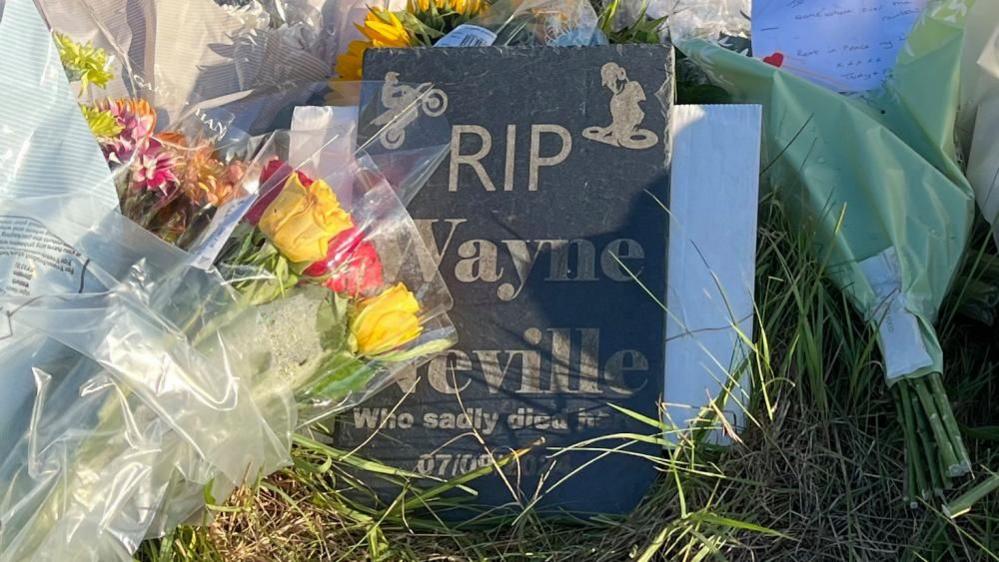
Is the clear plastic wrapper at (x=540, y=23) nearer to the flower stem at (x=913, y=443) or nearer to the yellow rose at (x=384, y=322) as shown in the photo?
the yellow rose at (x=384, y=322)

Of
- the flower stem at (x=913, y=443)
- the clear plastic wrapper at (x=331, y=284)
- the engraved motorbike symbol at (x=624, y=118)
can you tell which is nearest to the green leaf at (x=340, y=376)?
the clear plastic wrapper at (x=331, y=284)

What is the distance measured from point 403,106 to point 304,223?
356 millimetres

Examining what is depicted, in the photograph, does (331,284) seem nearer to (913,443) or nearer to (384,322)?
(384,322)

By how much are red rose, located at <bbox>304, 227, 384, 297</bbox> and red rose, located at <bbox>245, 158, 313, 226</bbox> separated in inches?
3.6

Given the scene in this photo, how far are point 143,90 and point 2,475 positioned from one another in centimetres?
82

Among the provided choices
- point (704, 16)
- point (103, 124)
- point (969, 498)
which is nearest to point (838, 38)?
point (704, 16)

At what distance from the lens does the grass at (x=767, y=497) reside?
58.7 inches

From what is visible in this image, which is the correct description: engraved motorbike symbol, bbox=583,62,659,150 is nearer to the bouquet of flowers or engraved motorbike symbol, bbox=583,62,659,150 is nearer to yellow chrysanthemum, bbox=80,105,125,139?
the bouquet of flowers

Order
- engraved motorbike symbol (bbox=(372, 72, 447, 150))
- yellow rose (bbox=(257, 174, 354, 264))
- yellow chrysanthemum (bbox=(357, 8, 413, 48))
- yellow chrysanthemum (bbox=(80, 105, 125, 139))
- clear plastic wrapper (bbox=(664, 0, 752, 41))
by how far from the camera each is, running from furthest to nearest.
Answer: clear plastic wrapper (bbox=(664, 0, 752, 41)) < yellow chrysanthemum (bbox=(357, 8, 413, 48)) < engraved motorbike symbol (bbox=(372, 72, 447, 150)) < yellow chrysanthemum (bbox=(80, 105, 125, 139)) < yellow rose (bbox=(257, 174, 354, 264))

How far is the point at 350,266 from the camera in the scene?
4.94 ft

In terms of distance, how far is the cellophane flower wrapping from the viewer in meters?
1.34

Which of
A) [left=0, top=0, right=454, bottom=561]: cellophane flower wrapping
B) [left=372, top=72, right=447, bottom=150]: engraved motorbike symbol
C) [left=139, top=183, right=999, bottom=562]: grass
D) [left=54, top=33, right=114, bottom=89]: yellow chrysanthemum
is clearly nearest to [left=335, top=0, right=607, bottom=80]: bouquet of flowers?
[left=372, top=72, right=447, bottom=150]: engraved motorbike symbol

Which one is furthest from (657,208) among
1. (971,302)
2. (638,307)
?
(971,302)

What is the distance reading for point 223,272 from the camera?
146 cm
